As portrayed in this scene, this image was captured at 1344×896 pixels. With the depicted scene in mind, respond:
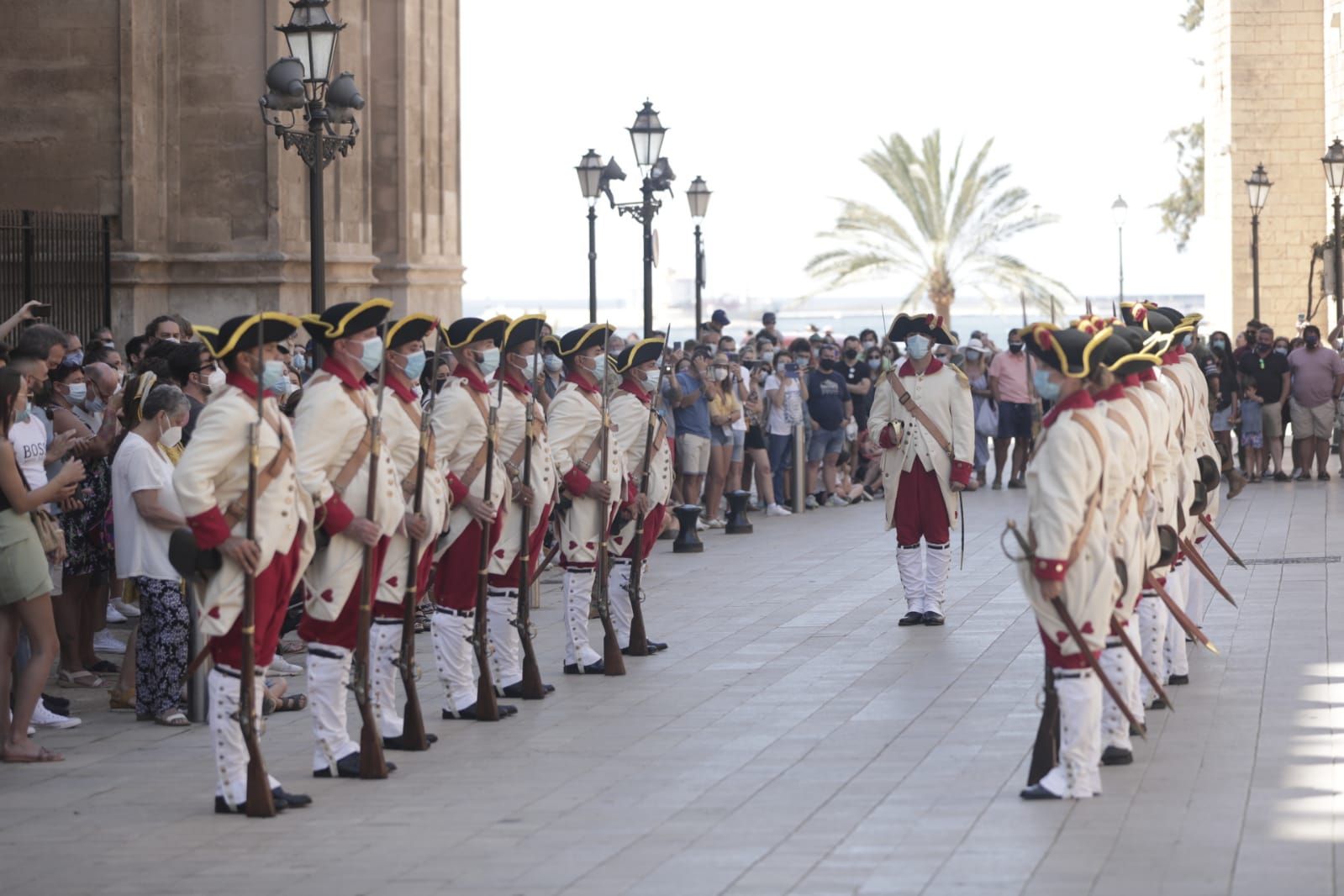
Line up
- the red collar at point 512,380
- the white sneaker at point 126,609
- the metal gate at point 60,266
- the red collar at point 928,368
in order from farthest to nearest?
1. the metal gate at point 60,266
2. the white sneaker at point 126,609
3. the red collar at point 928,368
4. the red collar at point 512,380

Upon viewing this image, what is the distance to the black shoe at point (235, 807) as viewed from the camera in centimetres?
812

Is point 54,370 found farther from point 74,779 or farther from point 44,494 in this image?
point 74,779

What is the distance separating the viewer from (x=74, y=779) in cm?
897

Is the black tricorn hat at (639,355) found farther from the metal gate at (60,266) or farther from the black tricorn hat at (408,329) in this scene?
the metal gate at (60,266)

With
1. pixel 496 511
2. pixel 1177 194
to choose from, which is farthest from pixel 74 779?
pixel 1177 194

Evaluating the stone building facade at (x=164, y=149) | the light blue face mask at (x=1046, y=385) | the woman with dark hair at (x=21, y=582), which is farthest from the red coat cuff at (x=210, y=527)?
the stone building facade at (x=164, y=149)

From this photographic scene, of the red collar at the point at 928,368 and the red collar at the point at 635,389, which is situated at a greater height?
the red collar at the point at 928,368

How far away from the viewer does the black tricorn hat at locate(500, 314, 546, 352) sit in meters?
10.5

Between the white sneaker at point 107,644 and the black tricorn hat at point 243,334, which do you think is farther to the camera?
the white sneaker at point 107,644

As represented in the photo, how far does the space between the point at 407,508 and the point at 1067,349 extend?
124 inches

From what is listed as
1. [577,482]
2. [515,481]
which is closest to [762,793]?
[515,481]

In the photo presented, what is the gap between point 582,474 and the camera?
37.1 feet

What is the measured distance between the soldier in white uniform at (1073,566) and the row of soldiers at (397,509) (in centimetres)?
278

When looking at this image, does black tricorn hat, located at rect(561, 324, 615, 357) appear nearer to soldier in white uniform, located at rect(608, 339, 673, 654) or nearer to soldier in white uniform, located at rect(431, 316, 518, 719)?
soldier in white uniform, located at rect(608, 339, 673, 654)
